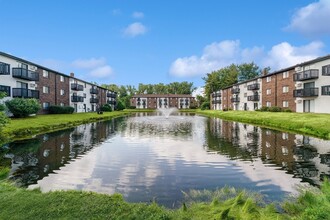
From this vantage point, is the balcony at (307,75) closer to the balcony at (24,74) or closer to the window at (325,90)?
the window at (325,90)

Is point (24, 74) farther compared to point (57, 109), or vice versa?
point (57, 109)

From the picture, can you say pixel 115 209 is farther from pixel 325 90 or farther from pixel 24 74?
pixel 325 90

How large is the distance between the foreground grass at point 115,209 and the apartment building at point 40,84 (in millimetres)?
36096

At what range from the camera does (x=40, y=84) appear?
4841cm

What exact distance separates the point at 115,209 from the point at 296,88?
2017 inches

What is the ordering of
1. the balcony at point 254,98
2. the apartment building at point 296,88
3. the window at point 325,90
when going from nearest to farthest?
the window at point 325,90 → the apartment building at point 296,88 → the balcony at point 254,98

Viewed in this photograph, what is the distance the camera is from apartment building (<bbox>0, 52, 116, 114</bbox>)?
3828 cm

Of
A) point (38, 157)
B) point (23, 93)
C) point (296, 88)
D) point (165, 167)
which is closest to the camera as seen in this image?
point (165, 167)

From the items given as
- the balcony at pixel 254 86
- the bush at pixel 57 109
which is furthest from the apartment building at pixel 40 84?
the balcony at pixel 254 86

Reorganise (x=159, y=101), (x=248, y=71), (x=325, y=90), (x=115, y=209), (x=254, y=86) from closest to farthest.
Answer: (x=115, y=209), (x=325, y=90), (x=254, y=86), (x=248, y=71), (x=159, y=101)

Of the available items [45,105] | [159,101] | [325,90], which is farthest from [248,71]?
[45,105]

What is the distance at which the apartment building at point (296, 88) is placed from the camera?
42.7m

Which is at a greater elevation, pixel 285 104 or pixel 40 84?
pixel 40 84

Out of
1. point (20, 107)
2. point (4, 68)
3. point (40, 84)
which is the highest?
point (4, 68)
